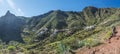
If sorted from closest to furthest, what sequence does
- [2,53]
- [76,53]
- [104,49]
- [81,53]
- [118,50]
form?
[118,50] < [104,49] < [81,53] < [76,53] < [2,53]

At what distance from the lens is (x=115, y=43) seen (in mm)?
59031

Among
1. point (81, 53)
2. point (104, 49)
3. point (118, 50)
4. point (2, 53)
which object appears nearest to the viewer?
point (118, 50)

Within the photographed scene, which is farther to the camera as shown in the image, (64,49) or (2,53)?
(2,53)

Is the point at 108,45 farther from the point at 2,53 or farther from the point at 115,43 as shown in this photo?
the point at 2,53

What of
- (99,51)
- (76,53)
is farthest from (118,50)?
(76,53)

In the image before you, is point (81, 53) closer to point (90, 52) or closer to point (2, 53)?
point (90, 52)

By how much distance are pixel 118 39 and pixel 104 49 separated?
539 cm

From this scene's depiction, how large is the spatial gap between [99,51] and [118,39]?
620 cm

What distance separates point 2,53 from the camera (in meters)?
148

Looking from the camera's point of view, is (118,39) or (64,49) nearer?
(118,39)

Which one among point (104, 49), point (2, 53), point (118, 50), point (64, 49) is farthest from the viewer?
point (2, 53)

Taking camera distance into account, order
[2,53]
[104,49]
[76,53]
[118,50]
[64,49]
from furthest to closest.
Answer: [2,53]
[64,49]
[76,53]
[104,49]
[118,50]

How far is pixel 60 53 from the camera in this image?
84812 mm

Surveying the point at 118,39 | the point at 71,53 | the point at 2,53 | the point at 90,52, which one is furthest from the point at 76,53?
the point at 2,53
